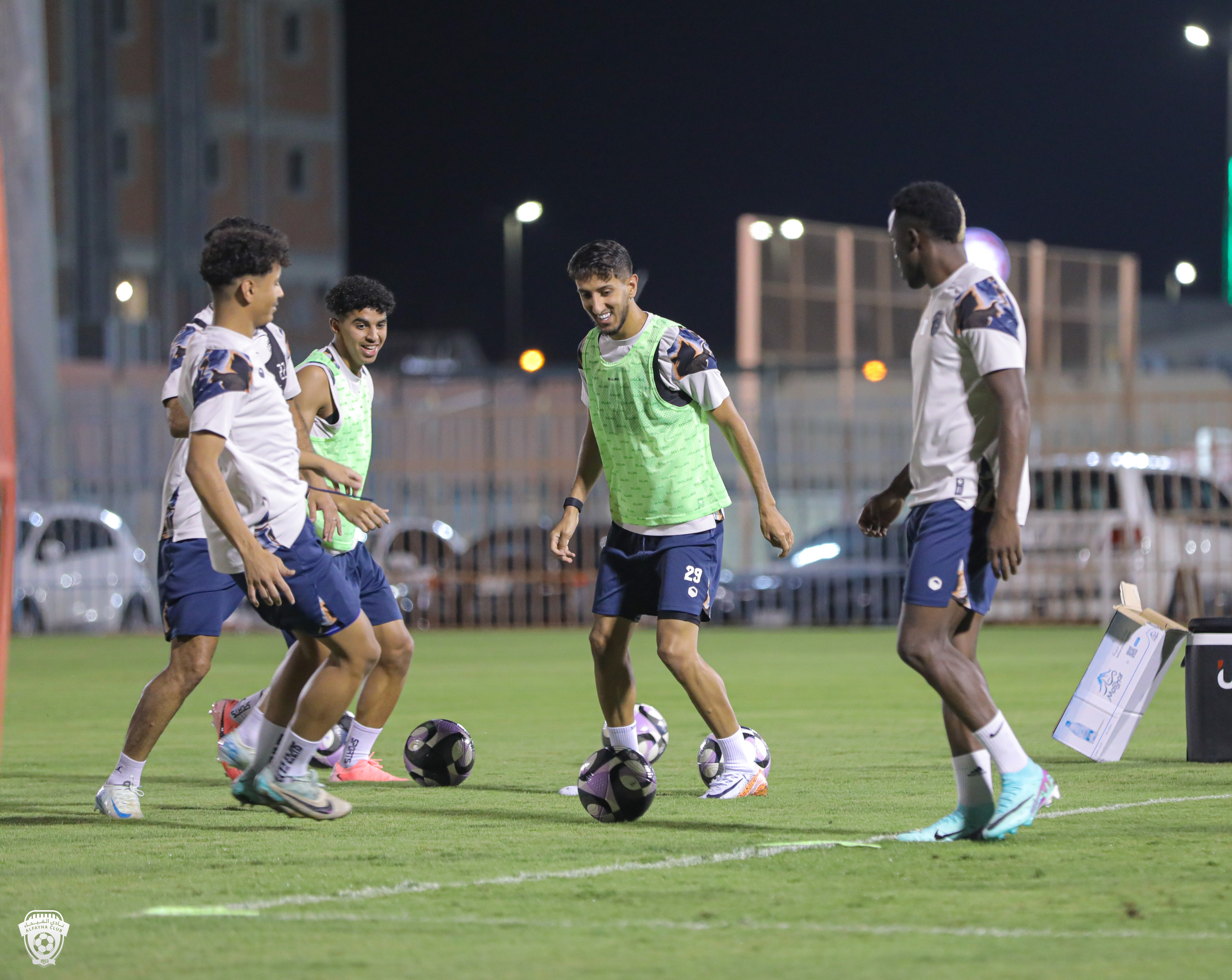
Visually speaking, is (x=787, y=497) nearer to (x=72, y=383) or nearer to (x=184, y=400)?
(x=72, y=383)

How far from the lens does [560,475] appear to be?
23.9 m

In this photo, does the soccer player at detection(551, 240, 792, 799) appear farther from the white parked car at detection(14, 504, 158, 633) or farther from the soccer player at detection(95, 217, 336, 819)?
the white parked car at detection(14, 504, 158, 633)

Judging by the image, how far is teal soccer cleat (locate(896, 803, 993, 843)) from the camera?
6.48m

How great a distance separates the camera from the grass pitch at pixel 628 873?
4.75 m

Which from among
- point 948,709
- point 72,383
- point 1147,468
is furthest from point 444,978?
point 72,383

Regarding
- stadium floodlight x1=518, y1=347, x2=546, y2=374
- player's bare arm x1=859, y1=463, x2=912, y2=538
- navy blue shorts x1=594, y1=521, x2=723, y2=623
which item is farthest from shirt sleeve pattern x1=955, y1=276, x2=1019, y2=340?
stadium floodlight x1=518, y1=347, x2=546, y2=374

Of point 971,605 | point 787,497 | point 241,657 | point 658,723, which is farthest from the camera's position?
point 787,497

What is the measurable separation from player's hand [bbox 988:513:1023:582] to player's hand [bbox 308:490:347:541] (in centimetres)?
241

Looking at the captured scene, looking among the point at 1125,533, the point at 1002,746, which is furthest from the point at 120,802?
the point at 1125,533

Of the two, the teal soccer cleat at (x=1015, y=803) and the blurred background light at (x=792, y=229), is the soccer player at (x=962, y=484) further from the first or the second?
the blurred background light at (x=792, y=229)

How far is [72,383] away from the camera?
3109 cm

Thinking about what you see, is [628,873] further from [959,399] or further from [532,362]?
[532,362]

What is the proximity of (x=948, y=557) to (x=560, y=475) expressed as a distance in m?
17.6

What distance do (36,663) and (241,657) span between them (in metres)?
1.87
